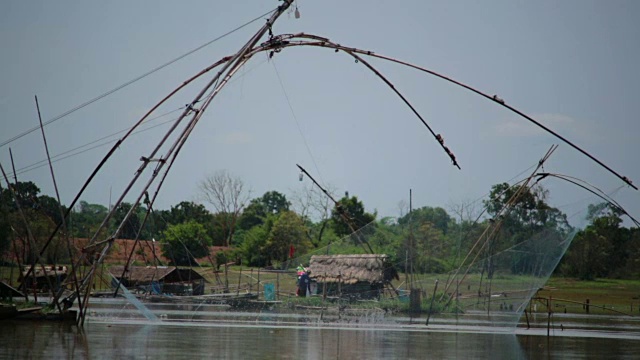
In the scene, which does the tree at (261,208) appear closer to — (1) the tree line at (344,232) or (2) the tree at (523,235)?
(1) the tree line at (344,232)

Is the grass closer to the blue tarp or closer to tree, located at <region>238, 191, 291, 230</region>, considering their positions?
the blue tarp

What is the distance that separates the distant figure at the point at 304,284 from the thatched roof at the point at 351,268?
0.93 ft

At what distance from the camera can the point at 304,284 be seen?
35.0 meters

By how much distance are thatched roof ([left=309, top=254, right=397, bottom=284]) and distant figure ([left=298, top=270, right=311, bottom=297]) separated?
283mm

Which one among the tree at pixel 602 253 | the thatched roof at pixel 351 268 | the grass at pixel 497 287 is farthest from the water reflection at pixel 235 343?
the tree at pixel 602 253

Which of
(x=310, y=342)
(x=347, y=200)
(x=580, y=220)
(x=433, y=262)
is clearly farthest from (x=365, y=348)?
(x=347, y=200)

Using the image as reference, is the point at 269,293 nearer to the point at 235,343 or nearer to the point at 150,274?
the point at 150,274

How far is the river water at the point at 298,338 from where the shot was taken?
17.0 meters

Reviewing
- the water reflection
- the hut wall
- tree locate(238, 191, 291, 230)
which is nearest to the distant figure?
Result: the hut wall

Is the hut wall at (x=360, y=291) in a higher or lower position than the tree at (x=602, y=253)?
lower

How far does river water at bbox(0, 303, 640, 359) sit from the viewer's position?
17.0m

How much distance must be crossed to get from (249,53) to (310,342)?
5.98 meters

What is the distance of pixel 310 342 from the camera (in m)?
20.4

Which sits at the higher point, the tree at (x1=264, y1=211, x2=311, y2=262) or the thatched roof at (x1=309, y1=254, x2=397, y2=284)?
the tree at (x1=264, y1=211, x2=311, y2=262)
